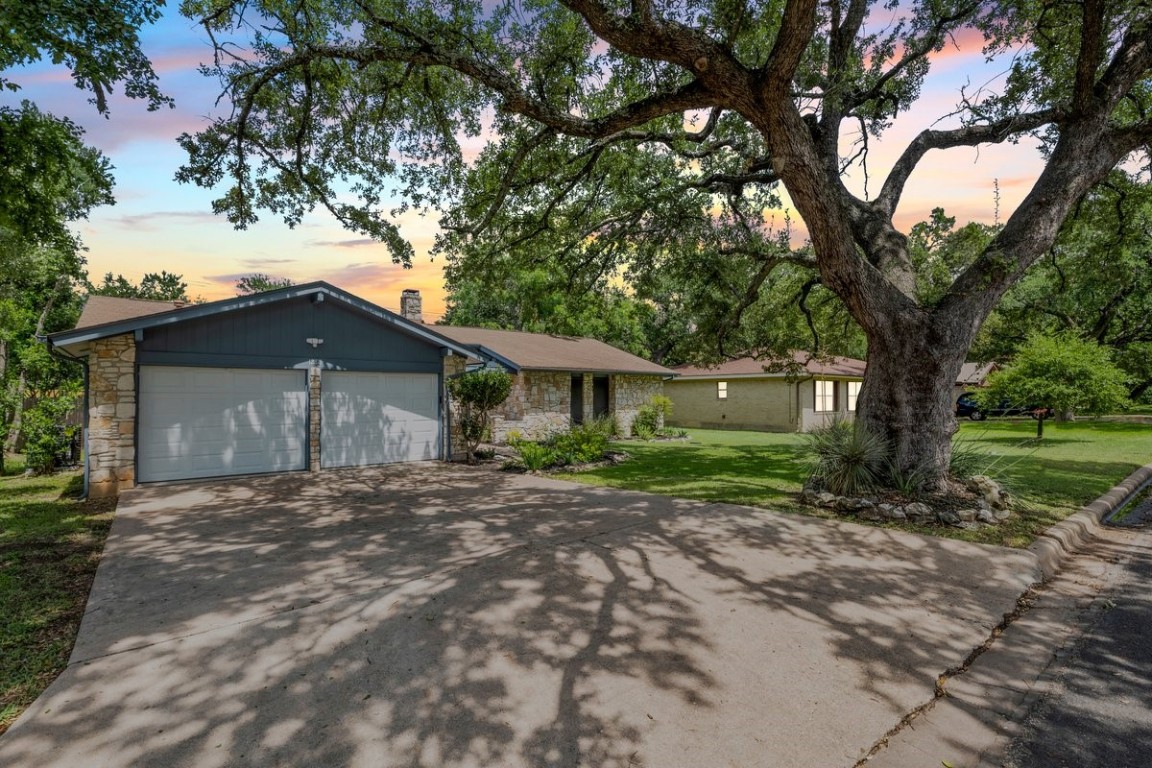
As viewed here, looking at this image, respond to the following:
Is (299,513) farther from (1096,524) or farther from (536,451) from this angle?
(1096,524)

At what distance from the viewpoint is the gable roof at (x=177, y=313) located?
8789 millimetres

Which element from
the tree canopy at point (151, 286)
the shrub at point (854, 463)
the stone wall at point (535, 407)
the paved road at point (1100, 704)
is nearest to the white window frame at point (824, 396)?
the stone wall at point (535, 407)

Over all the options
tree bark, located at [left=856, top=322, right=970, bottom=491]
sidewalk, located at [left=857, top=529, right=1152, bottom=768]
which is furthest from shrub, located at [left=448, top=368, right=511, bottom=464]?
sidewalk, located at [left=857, top=529, right=1152, bottom=768]

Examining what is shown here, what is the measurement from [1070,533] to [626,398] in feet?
50.3

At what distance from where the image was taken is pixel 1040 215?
7387 mm

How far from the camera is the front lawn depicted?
758cm

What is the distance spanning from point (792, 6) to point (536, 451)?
8.91 m

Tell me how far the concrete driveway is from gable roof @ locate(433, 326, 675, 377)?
1088 cm

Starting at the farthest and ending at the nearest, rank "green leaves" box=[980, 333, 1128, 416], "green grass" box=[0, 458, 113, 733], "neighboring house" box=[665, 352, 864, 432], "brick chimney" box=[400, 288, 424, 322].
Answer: "neighboring house" box=[665, 352, 864, 432] < "brick chimney" box=[400, 288, 424, 322] < "green leaves" box=[980, 333, 1128, 416] < "green grass" box=[0, 458, 113, 733]

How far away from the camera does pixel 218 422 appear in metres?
10.3

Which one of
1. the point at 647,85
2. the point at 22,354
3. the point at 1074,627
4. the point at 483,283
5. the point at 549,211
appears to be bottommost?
the point at 1074,627

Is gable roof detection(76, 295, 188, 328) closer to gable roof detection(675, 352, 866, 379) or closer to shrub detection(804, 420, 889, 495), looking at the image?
shrub detection(804, 420, 889, 495)

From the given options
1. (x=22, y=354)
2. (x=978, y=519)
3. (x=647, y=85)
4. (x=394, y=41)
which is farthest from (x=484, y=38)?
(x=22, y=354)

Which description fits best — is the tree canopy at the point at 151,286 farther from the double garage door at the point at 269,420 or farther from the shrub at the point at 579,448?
the shrub at the point at 579,448
